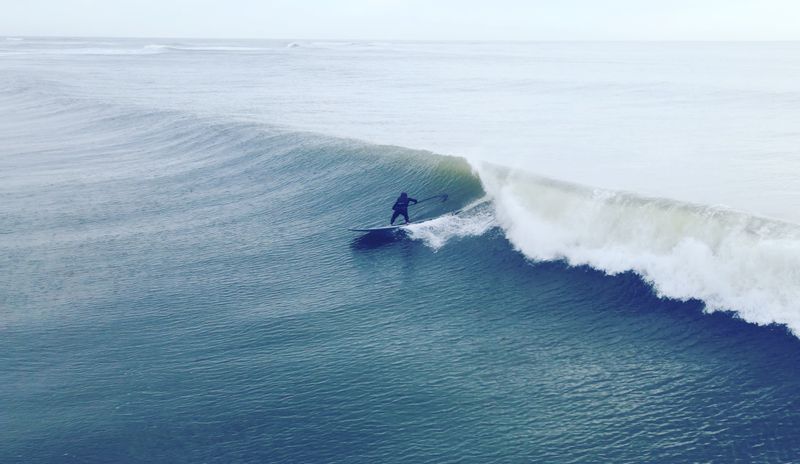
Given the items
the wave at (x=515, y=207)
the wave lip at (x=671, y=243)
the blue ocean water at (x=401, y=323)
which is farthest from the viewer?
the wave at (x=515, y=207)

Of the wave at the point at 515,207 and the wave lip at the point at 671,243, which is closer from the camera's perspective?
the wave lip at the point at 671,243

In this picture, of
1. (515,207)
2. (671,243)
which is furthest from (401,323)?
(515,207)

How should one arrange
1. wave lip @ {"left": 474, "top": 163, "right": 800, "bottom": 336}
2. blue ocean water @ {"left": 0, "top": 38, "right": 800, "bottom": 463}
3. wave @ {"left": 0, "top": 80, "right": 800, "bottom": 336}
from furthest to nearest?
wave @ {"left": 0, "top": 80, "right": 800, "bottom": 336}
wave lip @ {"left": 474, "top": 163, "right": 800, "bottom": 336}
blue ocean water @ {"left": 0, "top": 38, "right": 800, "bottom": 463}

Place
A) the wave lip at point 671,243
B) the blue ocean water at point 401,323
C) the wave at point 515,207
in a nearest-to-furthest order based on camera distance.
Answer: the blue ocean water at point 401,323, the wave lip at point 671,243, the wave at point 515,207

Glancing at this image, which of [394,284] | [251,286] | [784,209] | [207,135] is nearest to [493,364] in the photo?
[394,284]

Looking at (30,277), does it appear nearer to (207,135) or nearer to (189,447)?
(189,447)
